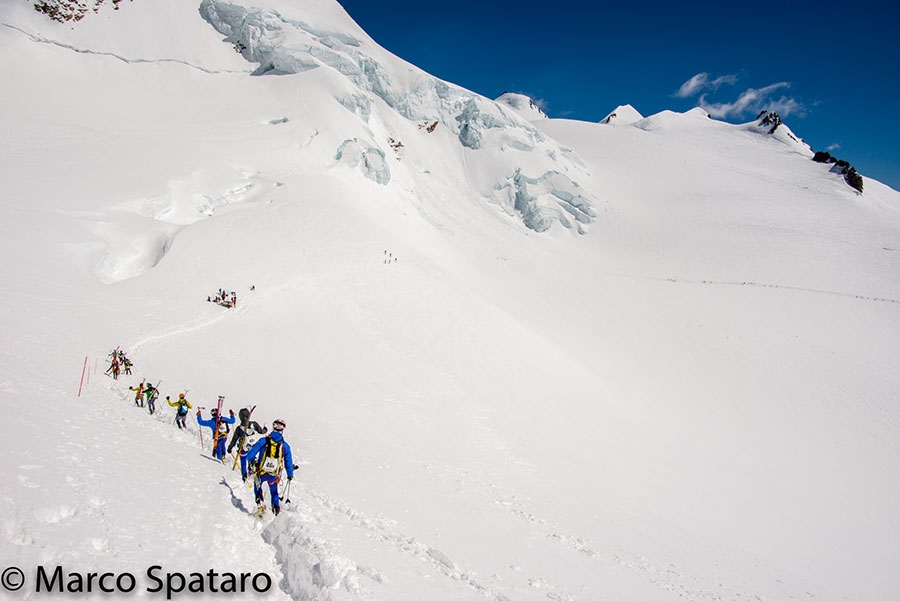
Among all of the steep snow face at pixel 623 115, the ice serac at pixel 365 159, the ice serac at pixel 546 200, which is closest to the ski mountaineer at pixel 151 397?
the ice serac at pixel 365 159

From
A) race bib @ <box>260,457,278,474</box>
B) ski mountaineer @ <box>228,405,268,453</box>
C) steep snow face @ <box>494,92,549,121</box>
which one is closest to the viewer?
race bib @ <box>260,457,278,474</box>

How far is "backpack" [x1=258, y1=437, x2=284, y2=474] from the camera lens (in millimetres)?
7594

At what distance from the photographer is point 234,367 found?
58.4 ft

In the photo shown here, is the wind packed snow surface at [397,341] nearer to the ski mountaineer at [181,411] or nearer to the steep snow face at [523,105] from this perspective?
the ski mountaineer at [181,411]

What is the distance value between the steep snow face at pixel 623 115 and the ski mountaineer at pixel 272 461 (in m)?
145

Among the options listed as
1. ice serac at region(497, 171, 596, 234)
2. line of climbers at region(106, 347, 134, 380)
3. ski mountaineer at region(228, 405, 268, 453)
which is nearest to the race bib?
ski mountaineer at region(228, 405, 268, 453)

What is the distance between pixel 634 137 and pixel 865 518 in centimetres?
8555

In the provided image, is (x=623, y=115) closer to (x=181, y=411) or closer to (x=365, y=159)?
(x=365, y=159)

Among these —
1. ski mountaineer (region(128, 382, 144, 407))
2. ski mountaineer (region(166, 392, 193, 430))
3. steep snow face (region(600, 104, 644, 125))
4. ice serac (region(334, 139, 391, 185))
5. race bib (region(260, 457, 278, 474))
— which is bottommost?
race bib (region(260, 457, 278, 474))

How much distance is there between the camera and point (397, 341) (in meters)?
23.7

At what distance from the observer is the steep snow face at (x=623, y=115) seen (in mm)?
133538

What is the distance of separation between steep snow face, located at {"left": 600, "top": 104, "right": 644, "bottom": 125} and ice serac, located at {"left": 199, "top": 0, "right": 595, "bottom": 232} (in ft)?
235

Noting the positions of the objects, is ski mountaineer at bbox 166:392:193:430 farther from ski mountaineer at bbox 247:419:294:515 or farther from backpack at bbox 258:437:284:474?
backpack at bbox 258:437:284:474

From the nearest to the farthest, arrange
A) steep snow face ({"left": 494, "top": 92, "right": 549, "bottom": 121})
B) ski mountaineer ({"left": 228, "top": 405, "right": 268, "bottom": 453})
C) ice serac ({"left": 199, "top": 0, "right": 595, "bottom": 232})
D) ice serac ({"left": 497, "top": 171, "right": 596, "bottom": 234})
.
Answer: ski mountaineer ({"left": 228, "top": 405, "right": 268, "bottom": 453}) → ice serac ({"left": 199, "top": 0, "right": 595, "bottom": 232}) → ice serac ({"left": 497, "top": 171, "right": 596, "bottom": 234}) → steep snow face ({"left": 494, "top": 92, "right": 549, "bottom": 121})
